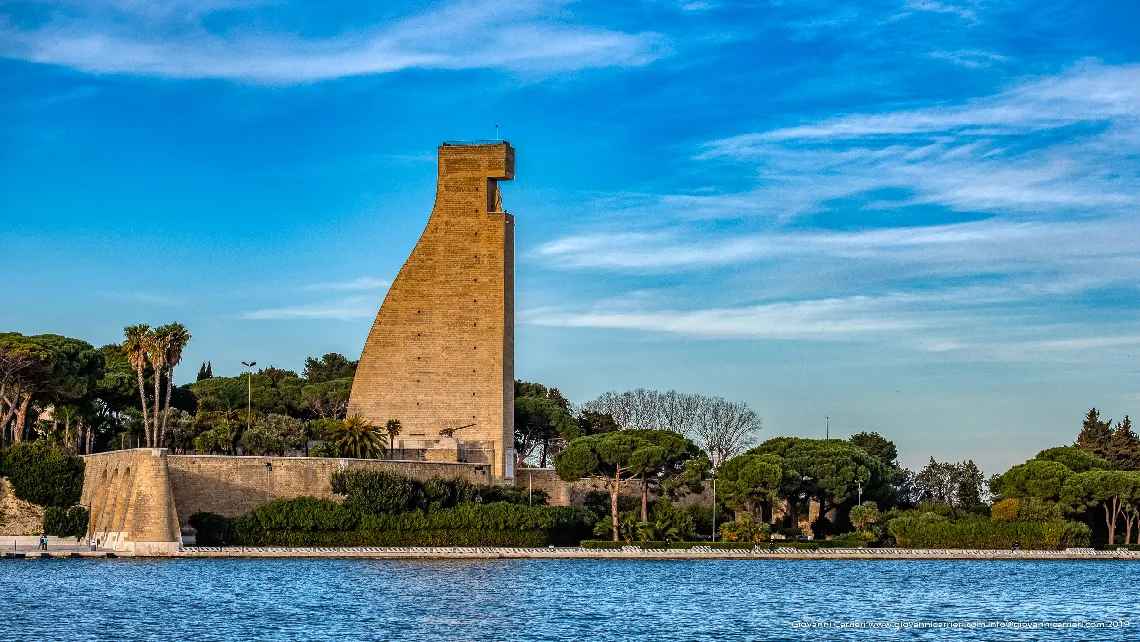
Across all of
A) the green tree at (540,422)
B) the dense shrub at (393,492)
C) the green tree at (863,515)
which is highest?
the green tree at (540,422)

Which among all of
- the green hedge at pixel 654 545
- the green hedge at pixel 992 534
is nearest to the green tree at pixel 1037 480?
the green hedge at pixel 992 534

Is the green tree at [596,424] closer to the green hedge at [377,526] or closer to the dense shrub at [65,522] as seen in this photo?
the green hedge at [377,526]

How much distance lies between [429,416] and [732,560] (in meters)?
13.4

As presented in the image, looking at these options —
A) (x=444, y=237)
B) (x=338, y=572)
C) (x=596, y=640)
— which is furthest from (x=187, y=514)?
(x=596, y=640)

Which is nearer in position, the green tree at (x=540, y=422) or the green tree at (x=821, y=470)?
the green tree at (x=821, y=470)

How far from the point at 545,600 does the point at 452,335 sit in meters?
22.9

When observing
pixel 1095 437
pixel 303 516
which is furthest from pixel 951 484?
pixel 303 516

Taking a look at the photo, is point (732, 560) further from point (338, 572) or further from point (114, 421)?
point (114, 421)

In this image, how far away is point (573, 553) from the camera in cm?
4878

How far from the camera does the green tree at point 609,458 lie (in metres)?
53.1

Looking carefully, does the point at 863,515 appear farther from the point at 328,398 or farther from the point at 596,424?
the point at 328,398

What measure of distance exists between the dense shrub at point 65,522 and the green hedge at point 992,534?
2568 cm

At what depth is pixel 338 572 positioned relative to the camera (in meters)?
42.5

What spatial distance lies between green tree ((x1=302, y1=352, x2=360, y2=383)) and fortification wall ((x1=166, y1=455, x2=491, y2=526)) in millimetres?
23065
